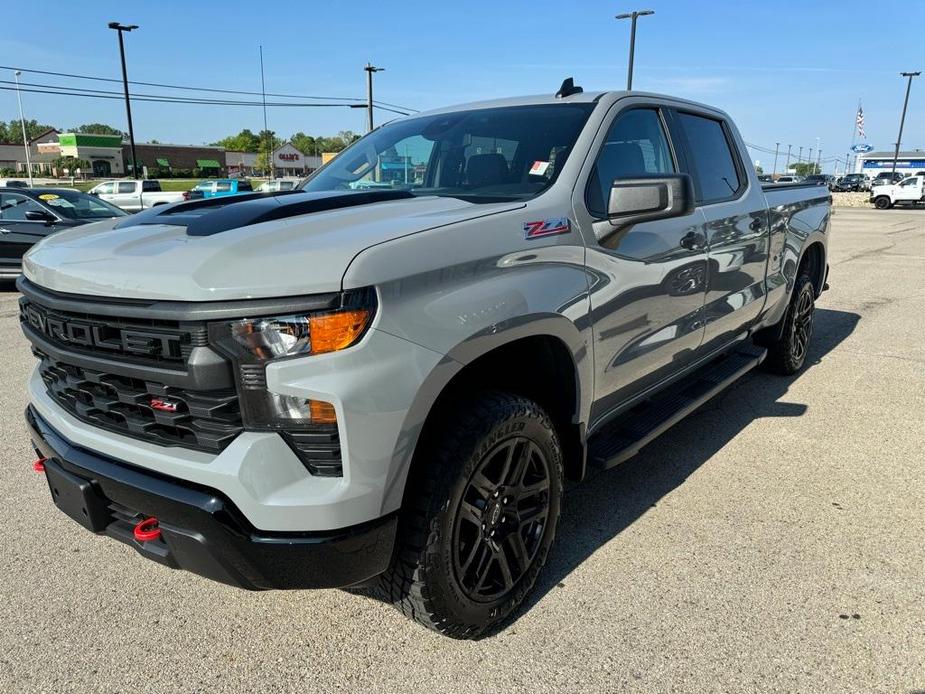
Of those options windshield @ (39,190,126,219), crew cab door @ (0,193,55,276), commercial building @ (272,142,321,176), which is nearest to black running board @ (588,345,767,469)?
windshield @ (39,190,126,219)

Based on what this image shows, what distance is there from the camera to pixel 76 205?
35.3 feet

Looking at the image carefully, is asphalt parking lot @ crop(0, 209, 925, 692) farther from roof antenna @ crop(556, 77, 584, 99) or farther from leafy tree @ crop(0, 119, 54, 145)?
leafy tree @ crop(0, 119, 54, 145)

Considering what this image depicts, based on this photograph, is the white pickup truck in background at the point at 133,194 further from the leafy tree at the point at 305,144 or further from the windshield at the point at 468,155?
the leafy tree at the point at 305,144

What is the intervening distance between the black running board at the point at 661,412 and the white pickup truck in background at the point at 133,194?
2069 cm

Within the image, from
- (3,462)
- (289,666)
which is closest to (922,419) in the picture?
(289,666)

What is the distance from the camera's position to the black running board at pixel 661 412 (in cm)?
300

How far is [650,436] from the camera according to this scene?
3.17 m

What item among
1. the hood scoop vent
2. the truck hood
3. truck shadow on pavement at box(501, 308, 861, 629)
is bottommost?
truck shadow on pavement at box(501, 308, 861, 629)

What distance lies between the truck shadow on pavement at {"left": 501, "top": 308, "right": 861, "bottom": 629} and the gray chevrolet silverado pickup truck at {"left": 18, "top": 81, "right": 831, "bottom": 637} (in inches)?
15.3

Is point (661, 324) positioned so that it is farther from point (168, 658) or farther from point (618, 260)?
point (168, 658)

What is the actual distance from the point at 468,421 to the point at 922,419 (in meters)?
3.86

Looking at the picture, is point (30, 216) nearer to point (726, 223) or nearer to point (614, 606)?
point (726, 223)

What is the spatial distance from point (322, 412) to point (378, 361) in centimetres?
20

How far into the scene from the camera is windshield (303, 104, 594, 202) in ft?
9.57
